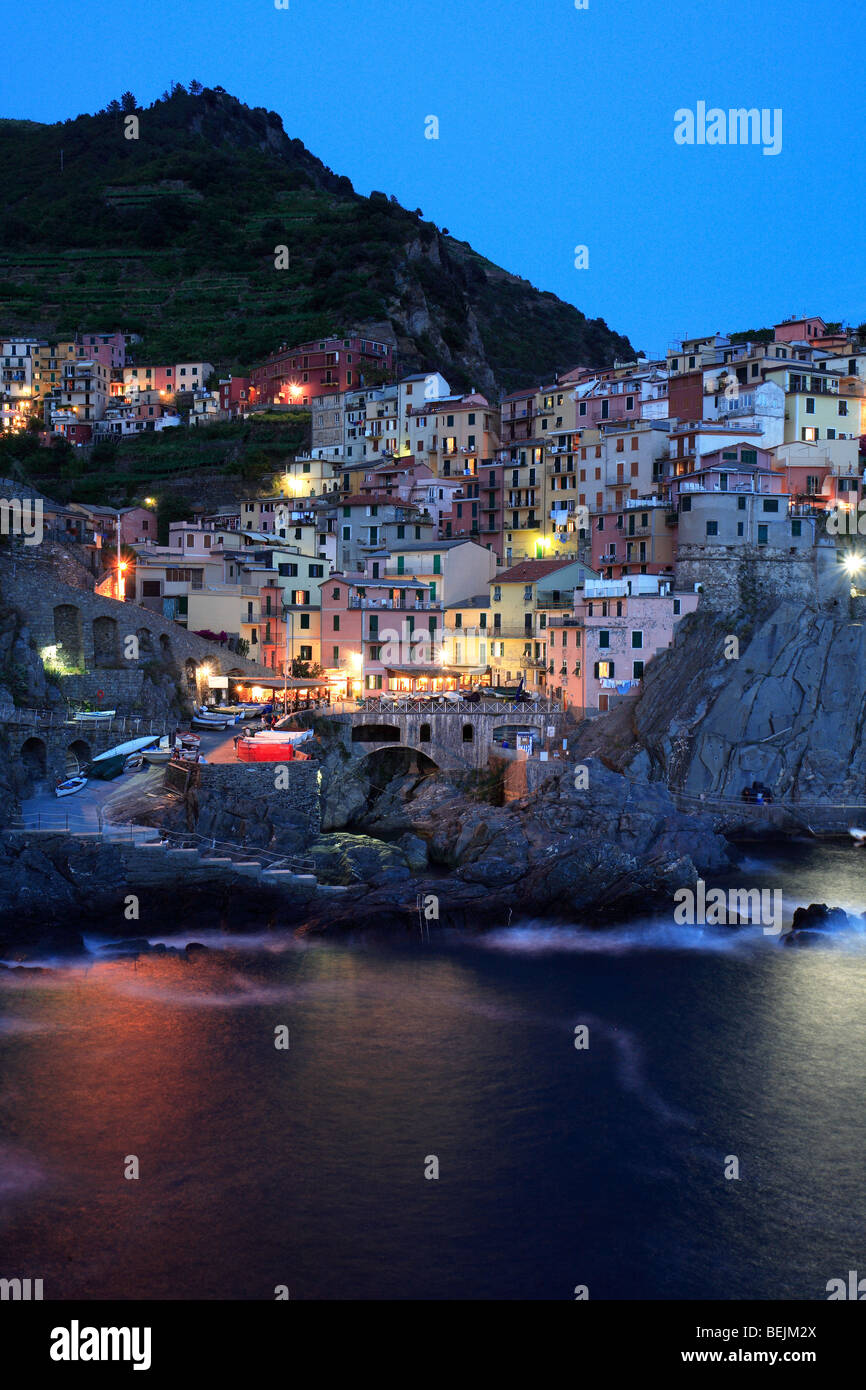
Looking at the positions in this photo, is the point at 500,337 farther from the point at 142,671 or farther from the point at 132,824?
the point at 132,824

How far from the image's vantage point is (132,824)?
39.4 meters

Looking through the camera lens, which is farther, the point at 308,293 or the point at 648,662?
the point at 308,293

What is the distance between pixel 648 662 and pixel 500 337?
8893cm

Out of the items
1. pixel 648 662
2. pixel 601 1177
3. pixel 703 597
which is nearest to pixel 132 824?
pixel 601 1177

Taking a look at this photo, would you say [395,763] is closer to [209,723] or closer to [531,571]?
[209,723]

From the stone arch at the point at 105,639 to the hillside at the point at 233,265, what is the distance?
5705 centimetres

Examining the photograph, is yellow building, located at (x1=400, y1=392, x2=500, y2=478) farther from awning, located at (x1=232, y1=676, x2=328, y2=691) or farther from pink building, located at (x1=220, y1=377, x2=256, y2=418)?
awning, located at (x1=232, y1=676, x2=328, y2=691)

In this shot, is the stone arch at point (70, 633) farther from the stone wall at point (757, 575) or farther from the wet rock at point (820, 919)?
the wet rock at point (820, 919)

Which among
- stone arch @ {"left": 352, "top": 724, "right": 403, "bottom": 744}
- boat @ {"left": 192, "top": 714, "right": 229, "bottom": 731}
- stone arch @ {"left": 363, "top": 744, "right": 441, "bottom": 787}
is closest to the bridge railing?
stone arch @ {"left": 352, "top": 724, "right": 403, "bottom": 744}

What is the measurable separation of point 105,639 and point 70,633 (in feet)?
5.93

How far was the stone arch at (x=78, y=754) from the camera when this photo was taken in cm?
4605

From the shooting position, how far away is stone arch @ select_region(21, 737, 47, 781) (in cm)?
4459

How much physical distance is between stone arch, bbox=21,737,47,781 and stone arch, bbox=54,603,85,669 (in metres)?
9.33

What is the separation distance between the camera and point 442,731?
177ft
